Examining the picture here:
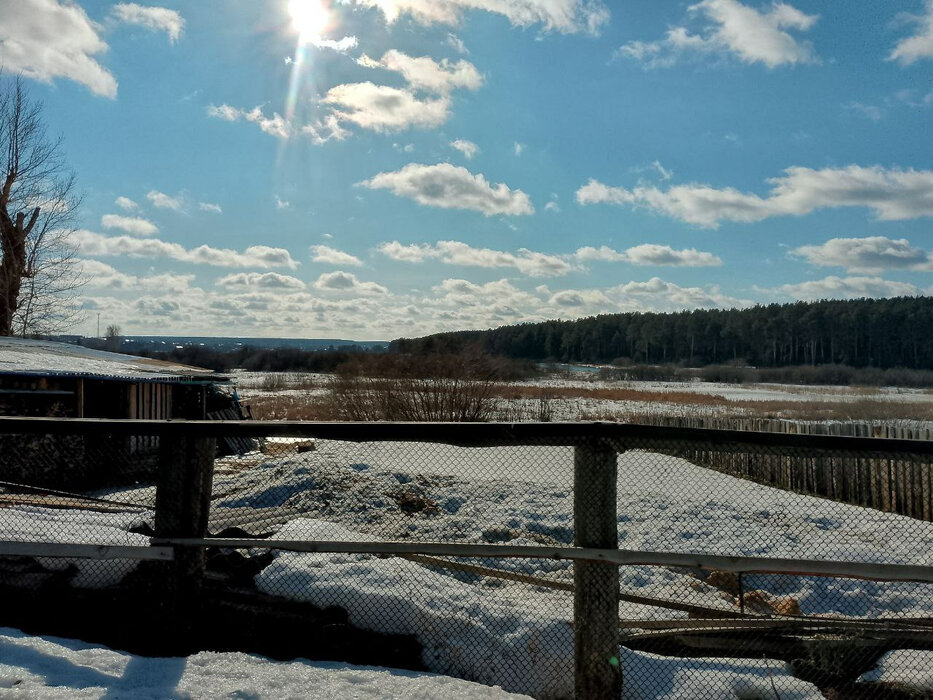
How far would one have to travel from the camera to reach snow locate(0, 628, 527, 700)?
2.97 meters

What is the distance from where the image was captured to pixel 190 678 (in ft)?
10.2

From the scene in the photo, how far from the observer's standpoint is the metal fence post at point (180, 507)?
354 centimetres

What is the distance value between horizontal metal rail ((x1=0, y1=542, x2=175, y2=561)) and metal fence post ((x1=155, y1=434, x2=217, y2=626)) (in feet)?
0.48

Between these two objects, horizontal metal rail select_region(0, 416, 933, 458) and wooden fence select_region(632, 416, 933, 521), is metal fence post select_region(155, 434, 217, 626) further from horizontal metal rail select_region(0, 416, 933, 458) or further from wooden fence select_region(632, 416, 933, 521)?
wooden fence select_region(632, 416, 933, 521)

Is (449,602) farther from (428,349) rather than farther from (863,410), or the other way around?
(863,410)

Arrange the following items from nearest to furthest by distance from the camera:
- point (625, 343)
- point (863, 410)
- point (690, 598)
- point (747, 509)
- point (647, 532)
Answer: point (690, 598), point (647, 532), point (747, 509), point (863, 410), point (625, 343)

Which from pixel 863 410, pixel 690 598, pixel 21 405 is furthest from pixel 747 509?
pixel 863 410

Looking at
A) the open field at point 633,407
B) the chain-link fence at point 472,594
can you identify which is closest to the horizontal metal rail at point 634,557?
the chain-link fence at point 472,594

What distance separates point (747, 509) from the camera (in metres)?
9.34

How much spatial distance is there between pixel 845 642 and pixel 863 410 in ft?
123

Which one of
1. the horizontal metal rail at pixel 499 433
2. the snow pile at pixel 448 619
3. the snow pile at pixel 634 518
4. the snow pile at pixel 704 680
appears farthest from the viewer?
the snow pile at pixel 634 518

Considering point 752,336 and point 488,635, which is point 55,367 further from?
point 752,336

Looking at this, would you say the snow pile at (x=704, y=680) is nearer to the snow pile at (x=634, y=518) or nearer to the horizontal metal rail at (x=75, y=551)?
the snow pile at (x=634, y=518)

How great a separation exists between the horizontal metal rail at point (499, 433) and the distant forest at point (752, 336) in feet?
246
